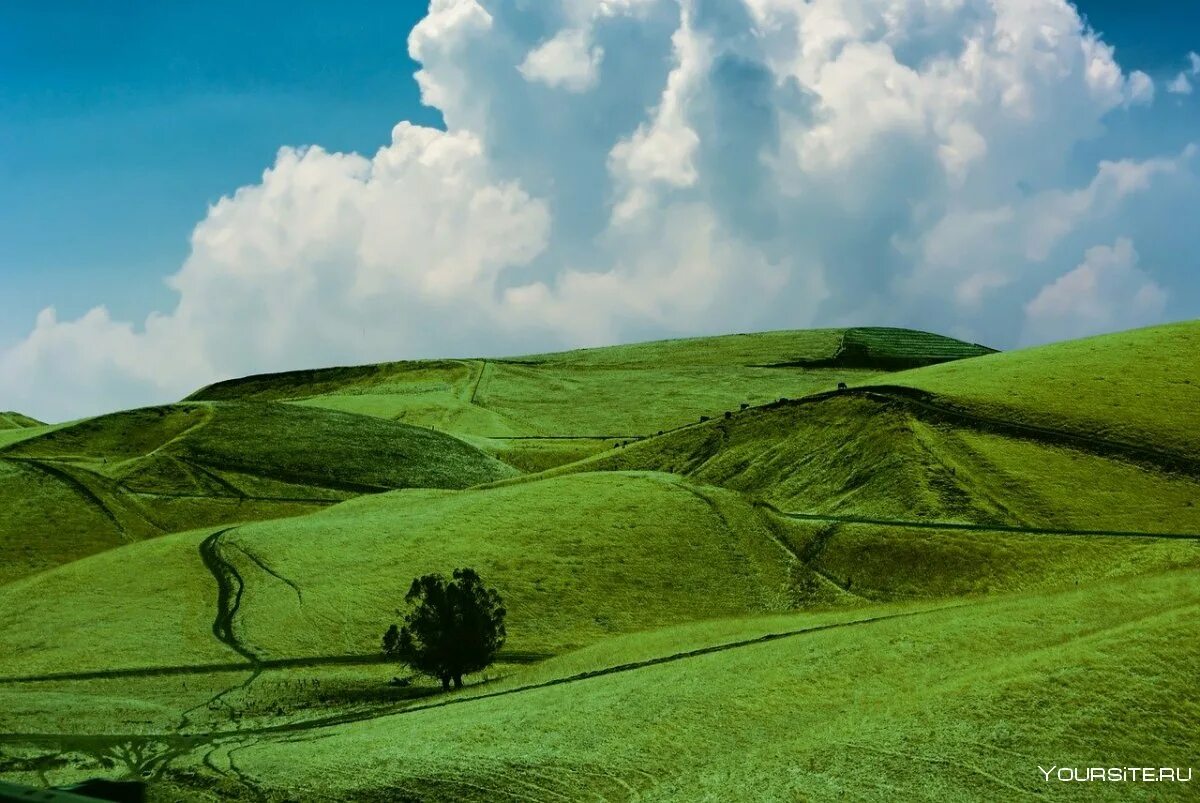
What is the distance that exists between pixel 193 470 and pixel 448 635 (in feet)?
229

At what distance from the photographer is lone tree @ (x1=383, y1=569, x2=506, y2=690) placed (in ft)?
161

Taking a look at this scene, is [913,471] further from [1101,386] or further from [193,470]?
[193,470]

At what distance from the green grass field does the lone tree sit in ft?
4.31

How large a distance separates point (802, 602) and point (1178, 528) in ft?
65.7

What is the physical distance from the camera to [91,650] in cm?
5528

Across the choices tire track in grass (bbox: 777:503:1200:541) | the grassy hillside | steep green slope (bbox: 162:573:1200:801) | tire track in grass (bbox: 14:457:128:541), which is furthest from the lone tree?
tire track in grass (bbox: 14:457:128:541)

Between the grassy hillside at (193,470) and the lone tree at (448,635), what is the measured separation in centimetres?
4501

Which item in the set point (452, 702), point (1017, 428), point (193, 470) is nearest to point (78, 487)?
point (193, 470)

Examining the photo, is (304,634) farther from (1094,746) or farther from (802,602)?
(1094,746)

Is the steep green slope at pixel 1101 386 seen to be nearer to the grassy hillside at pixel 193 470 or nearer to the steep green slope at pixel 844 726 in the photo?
the steep green slope at pixel 844 726

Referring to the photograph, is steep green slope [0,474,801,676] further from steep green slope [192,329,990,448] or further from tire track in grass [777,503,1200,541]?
steep green slope [192,329,990,448]

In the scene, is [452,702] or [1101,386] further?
[1101,386]

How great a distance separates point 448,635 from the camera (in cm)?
4928

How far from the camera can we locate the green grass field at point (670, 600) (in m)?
28.0
